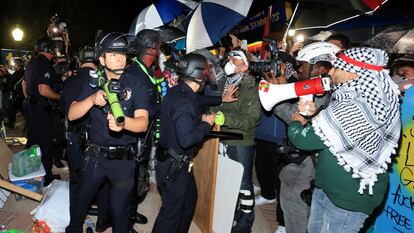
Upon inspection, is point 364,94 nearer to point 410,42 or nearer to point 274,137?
point 274,137

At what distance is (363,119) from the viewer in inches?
91.4

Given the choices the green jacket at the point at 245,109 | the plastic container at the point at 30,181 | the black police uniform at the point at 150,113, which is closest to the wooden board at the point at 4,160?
the plastic container at the point at 30,181

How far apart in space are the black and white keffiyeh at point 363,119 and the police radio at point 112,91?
1.41m

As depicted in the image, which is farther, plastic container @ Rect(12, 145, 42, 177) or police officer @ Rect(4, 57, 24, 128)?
police officer @ Rect(4, 57, 24, 128)

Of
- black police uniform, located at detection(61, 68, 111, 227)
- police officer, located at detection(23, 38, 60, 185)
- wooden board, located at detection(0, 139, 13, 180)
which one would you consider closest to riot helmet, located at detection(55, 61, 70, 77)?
police officer, located at detection(23, 38, 60, 185)

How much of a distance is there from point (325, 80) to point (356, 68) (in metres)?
0.29

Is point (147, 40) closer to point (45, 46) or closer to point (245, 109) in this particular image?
point (245, 109)

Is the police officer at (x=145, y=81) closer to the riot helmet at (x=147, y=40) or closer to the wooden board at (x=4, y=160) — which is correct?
the riot helmet at (x=147, y=40)

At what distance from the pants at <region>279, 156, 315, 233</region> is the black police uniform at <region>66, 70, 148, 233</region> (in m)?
1.56

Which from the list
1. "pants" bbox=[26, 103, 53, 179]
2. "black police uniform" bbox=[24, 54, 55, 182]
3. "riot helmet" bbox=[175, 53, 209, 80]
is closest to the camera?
"riot helmet" bbox=[175, 53, 209, 80]

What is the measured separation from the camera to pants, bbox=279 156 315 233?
3.42 meters

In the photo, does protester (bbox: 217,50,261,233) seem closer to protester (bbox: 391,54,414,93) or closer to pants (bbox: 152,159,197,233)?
pants (bbox: 152,159,197,233)

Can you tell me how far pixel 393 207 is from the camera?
143 inches

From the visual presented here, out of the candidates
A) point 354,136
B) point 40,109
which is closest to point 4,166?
point 40,109
